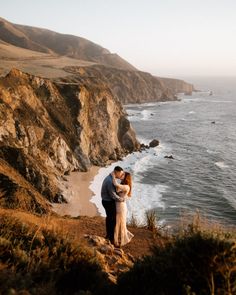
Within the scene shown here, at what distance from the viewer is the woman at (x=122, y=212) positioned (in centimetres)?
1034

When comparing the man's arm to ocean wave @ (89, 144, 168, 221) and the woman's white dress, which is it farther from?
ocean wave @ (89, 144, 168, 221)

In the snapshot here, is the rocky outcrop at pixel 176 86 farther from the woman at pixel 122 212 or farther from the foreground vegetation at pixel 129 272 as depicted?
the foreground vegetation at pixel 129 272

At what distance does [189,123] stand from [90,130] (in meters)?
35.7

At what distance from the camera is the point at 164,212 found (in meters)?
28.2

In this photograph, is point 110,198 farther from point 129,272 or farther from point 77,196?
point 77,196

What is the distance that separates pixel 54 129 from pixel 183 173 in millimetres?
13779

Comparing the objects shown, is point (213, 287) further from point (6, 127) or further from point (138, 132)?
point (138, 132)

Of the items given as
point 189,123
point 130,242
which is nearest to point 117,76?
point 189,123

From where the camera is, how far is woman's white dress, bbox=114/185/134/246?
10553 millimetres

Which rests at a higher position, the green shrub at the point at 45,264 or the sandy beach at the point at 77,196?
the green shrub at the point at 45,264

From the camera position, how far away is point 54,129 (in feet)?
123

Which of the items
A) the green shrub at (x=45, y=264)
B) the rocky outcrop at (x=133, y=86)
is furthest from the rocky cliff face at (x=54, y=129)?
the rocky outcrop at (x=133, y=86)

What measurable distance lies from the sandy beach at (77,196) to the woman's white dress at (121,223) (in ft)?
45.4

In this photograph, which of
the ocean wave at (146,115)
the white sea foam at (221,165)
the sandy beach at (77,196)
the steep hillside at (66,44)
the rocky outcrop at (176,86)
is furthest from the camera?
the rocky outcrop at (176,86)
